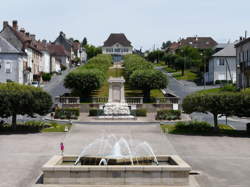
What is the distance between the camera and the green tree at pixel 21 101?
36906 mm

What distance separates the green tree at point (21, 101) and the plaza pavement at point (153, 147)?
3.07 metres

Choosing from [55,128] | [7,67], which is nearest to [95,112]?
[55,128]

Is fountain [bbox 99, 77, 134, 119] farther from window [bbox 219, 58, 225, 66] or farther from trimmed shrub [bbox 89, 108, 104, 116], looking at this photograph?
window [bbox 219, 58, 225, 66]

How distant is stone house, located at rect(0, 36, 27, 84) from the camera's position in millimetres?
78188

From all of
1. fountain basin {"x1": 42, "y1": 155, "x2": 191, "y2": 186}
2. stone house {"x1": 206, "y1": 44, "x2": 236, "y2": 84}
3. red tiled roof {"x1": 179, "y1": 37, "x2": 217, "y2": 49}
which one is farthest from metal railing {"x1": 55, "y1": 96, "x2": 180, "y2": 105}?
red tiled roof {"x1": 179, "y1": 37, "x2": 217, "y2": 49}

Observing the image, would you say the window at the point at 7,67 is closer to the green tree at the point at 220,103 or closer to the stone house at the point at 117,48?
the green tree at the point at 220,103

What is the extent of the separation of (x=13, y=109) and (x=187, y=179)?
22.6m

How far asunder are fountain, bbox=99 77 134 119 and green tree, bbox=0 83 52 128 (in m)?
11.2

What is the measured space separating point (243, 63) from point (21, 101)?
38.6 meters

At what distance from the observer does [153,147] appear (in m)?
29.8

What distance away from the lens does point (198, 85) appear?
8644 cm

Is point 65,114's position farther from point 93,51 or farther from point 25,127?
point 93,51

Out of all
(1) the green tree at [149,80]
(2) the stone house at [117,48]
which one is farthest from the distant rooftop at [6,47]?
(2) the stone house at [117,48]

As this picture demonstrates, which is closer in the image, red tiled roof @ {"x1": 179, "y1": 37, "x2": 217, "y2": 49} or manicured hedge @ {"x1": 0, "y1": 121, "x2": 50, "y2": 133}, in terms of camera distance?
manicured hedge @ {"x1": 0, "y1": 121, "x2": 50, "y2": 133}
